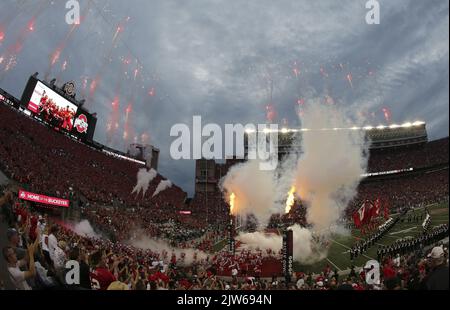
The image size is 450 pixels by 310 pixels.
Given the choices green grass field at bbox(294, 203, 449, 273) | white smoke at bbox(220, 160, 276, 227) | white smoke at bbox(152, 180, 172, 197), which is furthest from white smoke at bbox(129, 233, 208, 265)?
white smoke at bbox(152, 180, 172, 197)

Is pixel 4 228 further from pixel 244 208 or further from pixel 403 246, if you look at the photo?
pixel 244 208

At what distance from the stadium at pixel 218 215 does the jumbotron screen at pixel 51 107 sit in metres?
0.13

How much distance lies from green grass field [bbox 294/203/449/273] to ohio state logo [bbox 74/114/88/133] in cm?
3697

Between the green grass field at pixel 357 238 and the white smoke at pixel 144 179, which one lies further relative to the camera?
the white smoke at pixel 144 179

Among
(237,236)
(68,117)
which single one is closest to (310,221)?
(237,236)

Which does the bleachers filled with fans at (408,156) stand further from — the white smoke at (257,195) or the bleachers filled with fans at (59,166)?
the bleachers filled with fans at (59,166)

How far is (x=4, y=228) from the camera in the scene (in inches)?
441

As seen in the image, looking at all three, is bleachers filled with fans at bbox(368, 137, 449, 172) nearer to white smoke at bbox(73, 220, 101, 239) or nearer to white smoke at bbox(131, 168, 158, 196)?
white smoke at bbox(131, 168, 158, 196)

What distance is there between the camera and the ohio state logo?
48.6 meters

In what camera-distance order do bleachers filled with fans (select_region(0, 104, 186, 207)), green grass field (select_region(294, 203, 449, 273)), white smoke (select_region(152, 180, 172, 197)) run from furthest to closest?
1. white smoke (select_region(152, 180, 172, 197))
2. bleachers filled with fans (select_region(0, 104, 186, 207))
3. green grass field (select_region(294, 203, 449, 273))

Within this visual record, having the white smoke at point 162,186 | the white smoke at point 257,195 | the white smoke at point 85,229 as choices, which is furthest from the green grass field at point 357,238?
the white smoke at point 162,186

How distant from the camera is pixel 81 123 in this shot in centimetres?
4934

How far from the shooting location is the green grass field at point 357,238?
72.8ft

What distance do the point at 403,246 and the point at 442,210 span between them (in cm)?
1228
